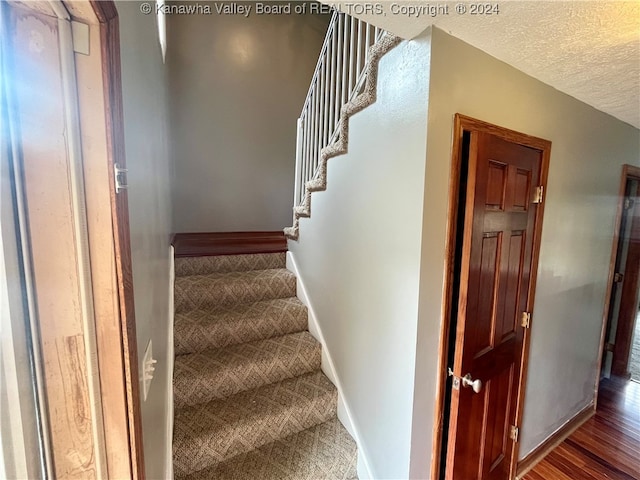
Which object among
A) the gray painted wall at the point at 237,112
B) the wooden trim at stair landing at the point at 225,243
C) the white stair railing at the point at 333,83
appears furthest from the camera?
the gray painted wall at the point at 237,112

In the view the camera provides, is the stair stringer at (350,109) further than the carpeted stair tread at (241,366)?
No

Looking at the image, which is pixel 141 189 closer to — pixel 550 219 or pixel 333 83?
pixel 333 83

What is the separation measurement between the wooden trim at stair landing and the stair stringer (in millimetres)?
597

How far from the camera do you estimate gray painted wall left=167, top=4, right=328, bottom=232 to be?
3.04 m

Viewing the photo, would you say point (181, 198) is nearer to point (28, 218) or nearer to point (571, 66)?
point (28, 218)

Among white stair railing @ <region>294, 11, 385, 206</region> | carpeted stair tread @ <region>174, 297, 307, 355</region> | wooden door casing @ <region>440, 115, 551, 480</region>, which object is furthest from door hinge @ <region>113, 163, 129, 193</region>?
carpeted stair tread @ <region>174, 297, 307, 355</region>

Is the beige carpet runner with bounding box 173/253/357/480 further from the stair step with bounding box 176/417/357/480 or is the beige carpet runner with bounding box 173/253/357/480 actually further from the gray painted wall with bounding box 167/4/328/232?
the gray painted wall with bounding box 167/4/328/232

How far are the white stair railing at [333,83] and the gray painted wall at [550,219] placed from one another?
551mm

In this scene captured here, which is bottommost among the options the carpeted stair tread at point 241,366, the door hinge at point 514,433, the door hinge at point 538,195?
the door hinge at point 514,433

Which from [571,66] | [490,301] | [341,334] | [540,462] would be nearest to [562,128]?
[571,66]

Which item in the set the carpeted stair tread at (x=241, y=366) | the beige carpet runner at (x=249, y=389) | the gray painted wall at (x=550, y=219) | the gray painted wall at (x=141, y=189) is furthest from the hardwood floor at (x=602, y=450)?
the gray painted wall at (x=141, y=189)

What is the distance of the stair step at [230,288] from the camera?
2.16 m

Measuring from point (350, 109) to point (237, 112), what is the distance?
2.10 m

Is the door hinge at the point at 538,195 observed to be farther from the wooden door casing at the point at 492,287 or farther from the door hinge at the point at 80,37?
the door hinge at the point at 80,37
